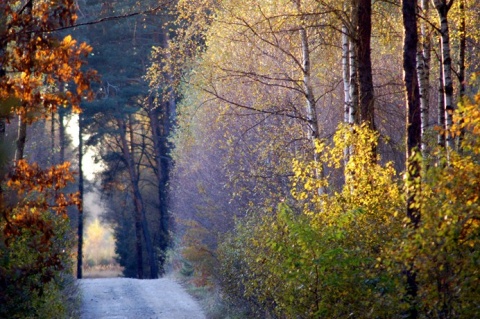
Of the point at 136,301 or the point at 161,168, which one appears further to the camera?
the point at 161,168

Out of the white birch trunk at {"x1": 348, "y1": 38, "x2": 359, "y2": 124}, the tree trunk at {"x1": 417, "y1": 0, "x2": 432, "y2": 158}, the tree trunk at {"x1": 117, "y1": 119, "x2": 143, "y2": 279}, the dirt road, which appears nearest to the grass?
the tree trunk at {"x1": 117, "y1": 119, "x2": 143, "y2": 279}

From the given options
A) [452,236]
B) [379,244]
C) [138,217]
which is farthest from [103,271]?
[452,236]

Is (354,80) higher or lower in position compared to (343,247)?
higher

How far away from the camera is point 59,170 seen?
28.3 feet

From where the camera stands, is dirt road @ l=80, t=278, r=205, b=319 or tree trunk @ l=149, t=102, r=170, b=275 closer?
dirt road @ l=80, t=278, r=205, b=319

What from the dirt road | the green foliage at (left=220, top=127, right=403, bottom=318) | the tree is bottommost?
the dirt road

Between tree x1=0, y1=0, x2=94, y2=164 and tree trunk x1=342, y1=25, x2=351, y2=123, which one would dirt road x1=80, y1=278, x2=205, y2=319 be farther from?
tree x1=0, y1=0, x2=94, y2=164

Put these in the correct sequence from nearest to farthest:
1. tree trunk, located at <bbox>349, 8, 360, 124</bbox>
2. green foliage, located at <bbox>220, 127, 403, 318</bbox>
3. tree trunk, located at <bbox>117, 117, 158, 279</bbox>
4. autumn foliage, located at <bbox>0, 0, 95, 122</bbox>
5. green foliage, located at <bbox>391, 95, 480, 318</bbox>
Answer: green foliage, located at <bbox>391, 95, 480, 318</bbox> → green foliage, located at <bbox>220, 127, 403, 318</bbox> → autumn foliage, located at <bbox>0, 0, 95, 122</bbox> → tree trunk, located at <bbox>349, 8, 360, 124</bbox> → tree trunk, located at <bbox>117, 117, 158, 279</bbox>

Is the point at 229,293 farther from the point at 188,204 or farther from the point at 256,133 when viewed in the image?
the point at 188,204

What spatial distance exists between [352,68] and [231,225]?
344 inches

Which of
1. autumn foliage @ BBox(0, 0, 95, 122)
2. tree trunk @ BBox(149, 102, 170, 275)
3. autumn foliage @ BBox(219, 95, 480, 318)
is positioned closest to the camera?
autumn foliage @ BBox(219, 95, 480, 318)

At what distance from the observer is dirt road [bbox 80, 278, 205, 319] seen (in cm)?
1698

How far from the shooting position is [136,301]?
19.3 m

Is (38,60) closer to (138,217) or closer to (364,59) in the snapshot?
(364,59)
